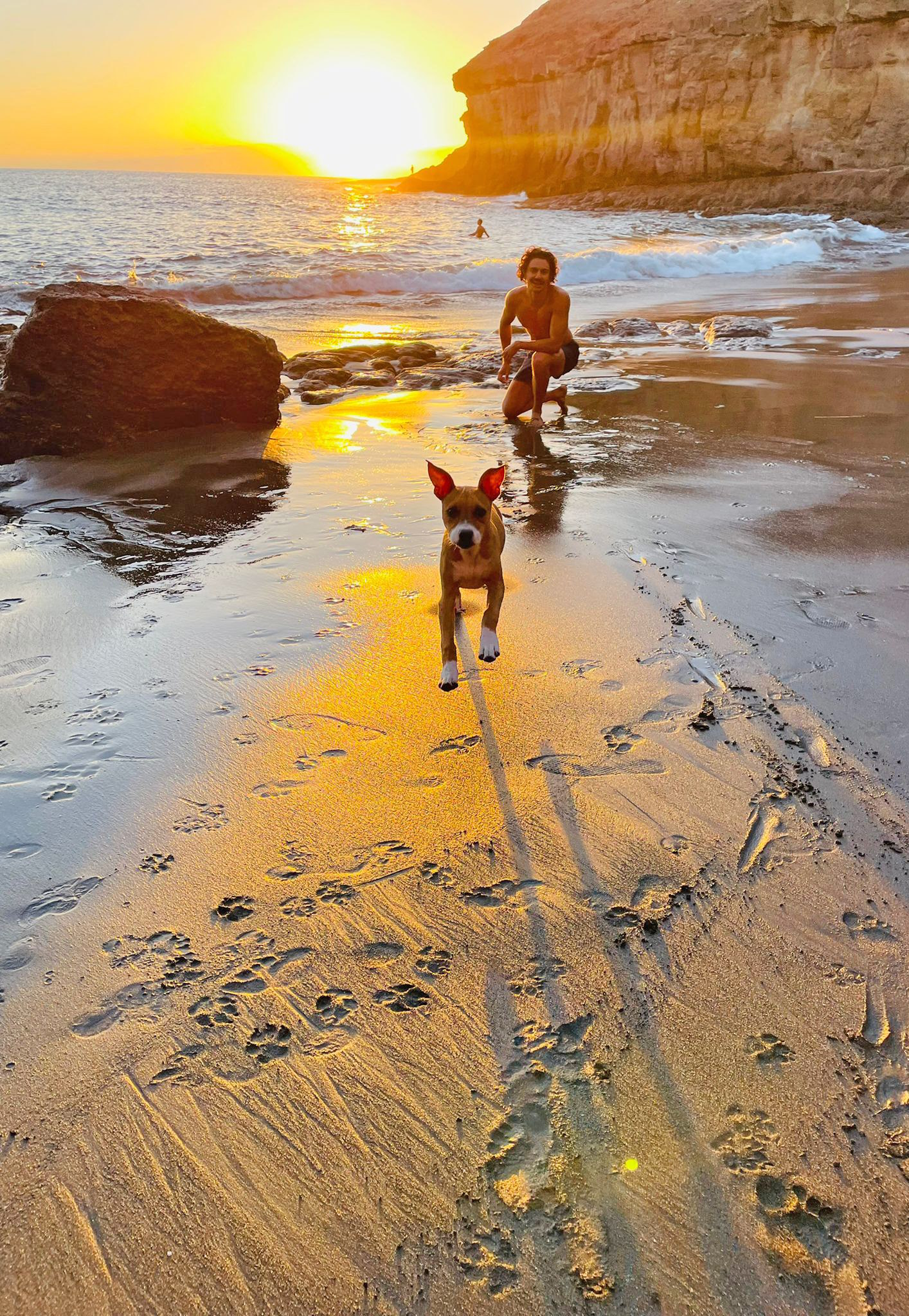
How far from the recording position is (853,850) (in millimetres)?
2779

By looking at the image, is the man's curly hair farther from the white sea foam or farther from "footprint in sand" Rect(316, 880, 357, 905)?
the white sea foam

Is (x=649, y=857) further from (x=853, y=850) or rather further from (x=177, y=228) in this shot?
(x=177, y=228)

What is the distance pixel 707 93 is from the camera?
60625 mm

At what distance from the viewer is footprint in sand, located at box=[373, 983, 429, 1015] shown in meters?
2.25

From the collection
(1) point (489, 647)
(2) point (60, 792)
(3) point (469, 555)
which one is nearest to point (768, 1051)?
(1) point (489, 647)

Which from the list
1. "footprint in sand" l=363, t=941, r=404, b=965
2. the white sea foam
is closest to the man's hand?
"footprint in sand" l=363, t=941, r=404, b=965

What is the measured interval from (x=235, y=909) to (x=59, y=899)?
0.55 metres

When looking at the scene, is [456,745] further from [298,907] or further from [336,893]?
[298,907]

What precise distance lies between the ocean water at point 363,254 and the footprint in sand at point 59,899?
1267 centimetres

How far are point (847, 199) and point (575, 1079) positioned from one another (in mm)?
56981

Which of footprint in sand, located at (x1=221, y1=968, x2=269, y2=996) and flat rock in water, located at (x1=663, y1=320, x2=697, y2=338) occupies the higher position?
flat rock in water, located at (x1=663, y1=320, x2=697, y2=338)

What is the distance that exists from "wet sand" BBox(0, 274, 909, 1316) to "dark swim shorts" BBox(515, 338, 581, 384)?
3942 mm

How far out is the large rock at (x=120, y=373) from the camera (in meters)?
8.22

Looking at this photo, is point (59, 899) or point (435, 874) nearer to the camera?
point (59, 899)
